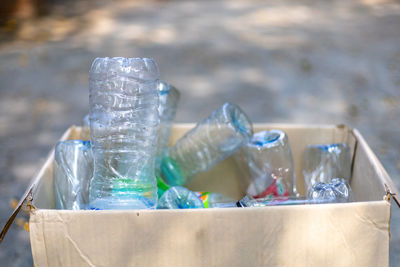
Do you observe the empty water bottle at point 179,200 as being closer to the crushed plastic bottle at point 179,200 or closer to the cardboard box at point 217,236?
the crushed plastic bottle at point 179,200

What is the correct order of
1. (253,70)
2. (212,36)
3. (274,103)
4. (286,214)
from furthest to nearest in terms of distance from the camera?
(212,36), (253,70), (274,103), (286,214)

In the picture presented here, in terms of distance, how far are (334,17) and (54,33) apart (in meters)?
2.29

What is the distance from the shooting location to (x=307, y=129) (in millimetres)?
1166

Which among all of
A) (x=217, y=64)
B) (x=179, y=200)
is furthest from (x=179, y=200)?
(x=217, y=64)

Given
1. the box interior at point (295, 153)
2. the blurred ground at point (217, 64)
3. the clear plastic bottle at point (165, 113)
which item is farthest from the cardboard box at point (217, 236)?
the blurred ground at point (217, 64)

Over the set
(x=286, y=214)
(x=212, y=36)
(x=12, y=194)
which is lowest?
(x=12, y=194)

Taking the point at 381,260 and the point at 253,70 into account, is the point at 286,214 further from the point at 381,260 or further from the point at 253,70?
the point at 253,70

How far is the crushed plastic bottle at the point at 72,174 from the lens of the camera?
3.20ft

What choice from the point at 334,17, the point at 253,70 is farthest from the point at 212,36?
the point at 334,17

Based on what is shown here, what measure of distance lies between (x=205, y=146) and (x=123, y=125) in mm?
262

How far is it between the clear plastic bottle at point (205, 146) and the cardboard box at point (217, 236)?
17.3 inches

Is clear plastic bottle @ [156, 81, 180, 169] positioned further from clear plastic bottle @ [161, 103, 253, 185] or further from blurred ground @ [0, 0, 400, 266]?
blurred ground @ [0, 0, 400, 266]

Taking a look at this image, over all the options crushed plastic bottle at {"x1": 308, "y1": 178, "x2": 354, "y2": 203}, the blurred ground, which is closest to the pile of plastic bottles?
crushed plastic bottle at {"x1": 308, "y1": 178, "x2": 354, "y2": 203}

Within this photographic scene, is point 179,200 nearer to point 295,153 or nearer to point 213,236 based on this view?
point 213,236
